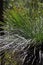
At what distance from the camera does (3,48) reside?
2.81m

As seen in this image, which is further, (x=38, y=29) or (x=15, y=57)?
(x=38, y=29)

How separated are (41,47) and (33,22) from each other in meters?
0.52

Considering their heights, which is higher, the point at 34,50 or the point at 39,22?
the point at 39,22

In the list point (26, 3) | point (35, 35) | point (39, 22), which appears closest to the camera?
point (35, 35)

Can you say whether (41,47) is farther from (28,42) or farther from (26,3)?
(26,3)

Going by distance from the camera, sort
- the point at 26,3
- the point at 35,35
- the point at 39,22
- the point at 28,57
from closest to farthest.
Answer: the point at 28,57 → the point at 35,35 → the point at 39,22 → the point at 26,3

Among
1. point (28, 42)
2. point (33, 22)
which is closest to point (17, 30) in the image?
point (33, 22)

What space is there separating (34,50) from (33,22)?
58 centimetres

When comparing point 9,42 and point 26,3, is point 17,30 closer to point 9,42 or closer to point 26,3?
point 9,42

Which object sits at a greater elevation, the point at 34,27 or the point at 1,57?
the point at 34,27

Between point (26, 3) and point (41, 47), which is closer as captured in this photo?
point (41, 47)

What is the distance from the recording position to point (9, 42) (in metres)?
3.04

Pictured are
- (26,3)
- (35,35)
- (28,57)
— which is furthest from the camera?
(26,3)

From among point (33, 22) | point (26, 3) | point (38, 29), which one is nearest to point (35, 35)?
point (38, 29)
